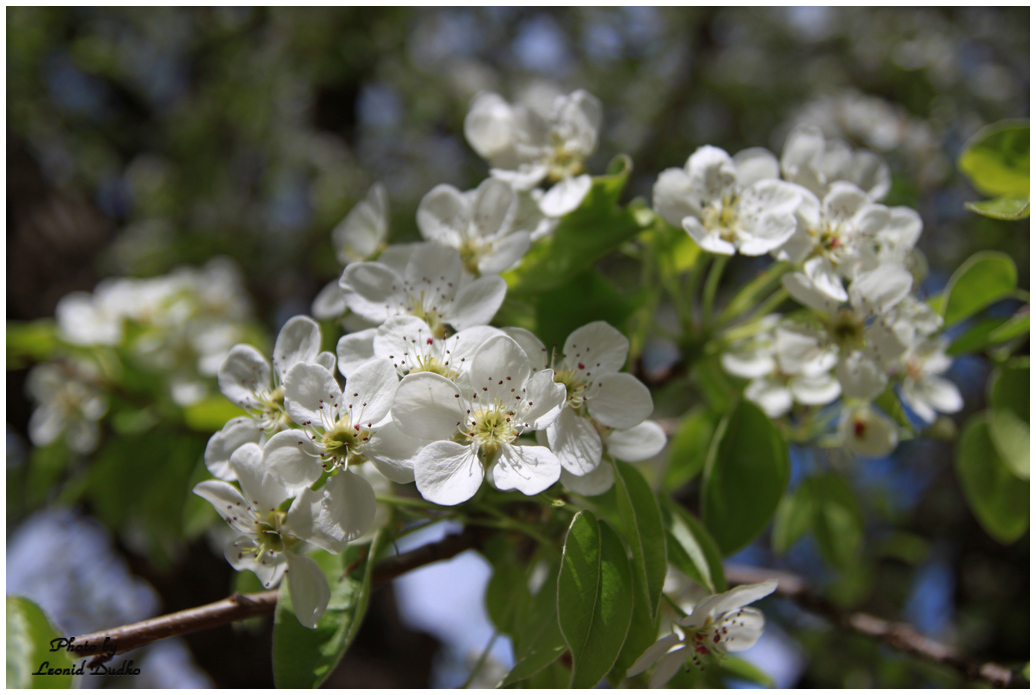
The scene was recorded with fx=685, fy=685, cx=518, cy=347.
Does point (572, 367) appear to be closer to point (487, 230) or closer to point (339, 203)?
point (487, 230)

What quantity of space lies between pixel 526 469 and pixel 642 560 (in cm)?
19

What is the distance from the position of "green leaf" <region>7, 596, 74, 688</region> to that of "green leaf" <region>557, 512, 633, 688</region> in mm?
681

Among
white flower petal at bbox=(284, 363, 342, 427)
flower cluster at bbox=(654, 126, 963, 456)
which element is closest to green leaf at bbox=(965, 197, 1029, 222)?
flower cluster at bbox=(654, 126, 963, 456)

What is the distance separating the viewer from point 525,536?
1.22 meters

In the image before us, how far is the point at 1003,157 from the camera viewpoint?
1.33 metres

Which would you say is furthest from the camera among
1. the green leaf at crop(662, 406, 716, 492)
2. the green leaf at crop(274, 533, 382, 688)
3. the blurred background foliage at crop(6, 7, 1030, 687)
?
the blurred background foliage at crop(6, 7, 1030, 687)

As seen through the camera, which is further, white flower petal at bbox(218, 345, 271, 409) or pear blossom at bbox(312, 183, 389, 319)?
pear blossom at bbox(312, 183, 389, 319)

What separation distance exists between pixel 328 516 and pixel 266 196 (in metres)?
3.80

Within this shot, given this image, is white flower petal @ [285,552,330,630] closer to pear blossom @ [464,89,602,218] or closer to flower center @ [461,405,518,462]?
flower center @ [461,405,518,462]

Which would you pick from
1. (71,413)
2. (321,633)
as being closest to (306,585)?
(321,633)

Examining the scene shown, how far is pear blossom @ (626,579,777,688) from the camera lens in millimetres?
938

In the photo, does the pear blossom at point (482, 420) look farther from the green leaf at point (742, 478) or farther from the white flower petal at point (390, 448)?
the green leaf at point (742, 478)

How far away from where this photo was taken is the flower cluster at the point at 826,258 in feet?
3.60

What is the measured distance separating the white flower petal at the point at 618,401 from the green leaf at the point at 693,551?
0.72 ft
